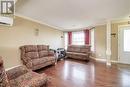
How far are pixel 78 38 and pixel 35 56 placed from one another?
155 inches

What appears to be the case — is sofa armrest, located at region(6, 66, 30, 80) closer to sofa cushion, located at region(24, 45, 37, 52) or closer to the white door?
sofa cushion, located at region(24, 45, 37, 52)

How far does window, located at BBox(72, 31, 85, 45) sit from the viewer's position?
710 centimetres

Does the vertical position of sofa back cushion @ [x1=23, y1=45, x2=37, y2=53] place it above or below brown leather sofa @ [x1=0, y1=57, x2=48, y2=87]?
above

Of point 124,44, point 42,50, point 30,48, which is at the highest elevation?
point 124,44

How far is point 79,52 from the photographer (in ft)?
21.2

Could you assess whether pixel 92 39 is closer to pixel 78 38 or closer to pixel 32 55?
pixel 78 38

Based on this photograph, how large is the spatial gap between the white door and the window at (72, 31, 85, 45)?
2545 millimetres

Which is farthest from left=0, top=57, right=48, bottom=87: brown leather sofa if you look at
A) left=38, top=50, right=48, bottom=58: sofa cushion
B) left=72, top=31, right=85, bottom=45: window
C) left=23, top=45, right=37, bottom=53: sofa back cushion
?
left=72, top=31, right=85, bottom=45: window

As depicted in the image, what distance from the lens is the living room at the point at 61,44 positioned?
2713mm

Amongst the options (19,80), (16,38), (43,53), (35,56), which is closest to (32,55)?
(35,56)

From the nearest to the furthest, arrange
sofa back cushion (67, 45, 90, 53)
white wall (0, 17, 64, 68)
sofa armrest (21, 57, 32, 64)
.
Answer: white wall (0, 17, 64, 68), sofa armrest (21, 57, 32, 64), sofa back cushion (67, 45, 90, 53)

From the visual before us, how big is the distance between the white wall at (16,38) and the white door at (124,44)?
428 cm

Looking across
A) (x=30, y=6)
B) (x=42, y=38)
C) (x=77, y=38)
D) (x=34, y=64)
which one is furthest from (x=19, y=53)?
(x=77, y=38)

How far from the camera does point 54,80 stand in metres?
2.99
